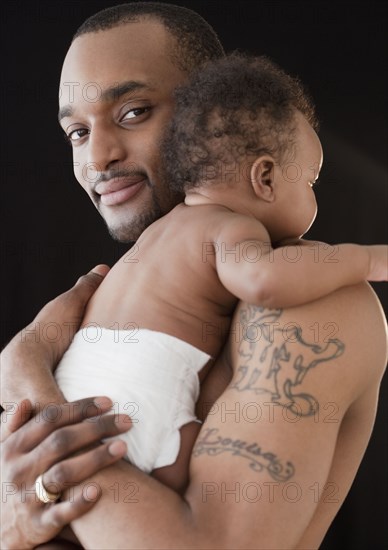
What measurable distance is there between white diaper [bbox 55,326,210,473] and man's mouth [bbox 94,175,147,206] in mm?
325

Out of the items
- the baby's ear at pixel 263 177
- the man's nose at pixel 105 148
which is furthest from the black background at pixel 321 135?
the baby's ear at pixel 263 177

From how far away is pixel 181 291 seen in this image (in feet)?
4.12

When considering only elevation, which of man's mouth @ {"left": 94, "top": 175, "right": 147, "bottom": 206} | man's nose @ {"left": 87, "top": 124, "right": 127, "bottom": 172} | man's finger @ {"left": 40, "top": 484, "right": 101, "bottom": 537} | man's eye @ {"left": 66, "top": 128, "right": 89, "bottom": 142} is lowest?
man's finger @ {"left": 40, "top": 484, "right": 101, "bottom": 537}

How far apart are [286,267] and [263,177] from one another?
22cm

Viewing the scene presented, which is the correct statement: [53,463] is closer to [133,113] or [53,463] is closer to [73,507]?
[73,507]

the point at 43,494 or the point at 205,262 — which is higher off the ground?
the point at 205,262

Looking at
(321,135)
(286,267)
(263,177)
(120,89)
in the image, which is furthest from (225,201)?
(321,135)

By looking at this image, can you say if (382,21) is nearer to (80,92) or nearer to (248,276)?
(80,92)

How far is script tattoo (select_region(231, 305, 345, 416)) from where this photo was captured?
45.7 inches

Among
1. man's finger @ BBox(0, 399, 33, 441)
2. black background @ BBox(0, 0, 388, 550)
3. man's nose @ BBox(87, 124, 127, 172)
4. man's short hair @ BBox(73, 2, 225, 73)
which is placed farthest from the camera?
black background @ BBox(0, 0, 388, 550)

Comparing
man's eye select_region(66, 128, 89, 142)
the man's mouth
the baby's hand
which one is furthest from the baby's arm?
man's eye select_region(66, 128, 89, 142)

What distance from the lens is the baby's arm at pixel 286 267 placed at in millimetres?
1142

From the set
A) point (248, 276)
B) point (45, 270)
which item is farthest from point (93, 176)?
point (45, 270)

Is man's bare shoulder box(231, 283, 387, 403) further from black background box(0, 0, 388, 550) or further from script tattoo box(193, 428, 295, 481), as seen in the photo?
black background box(0, 0, 388, 550)
